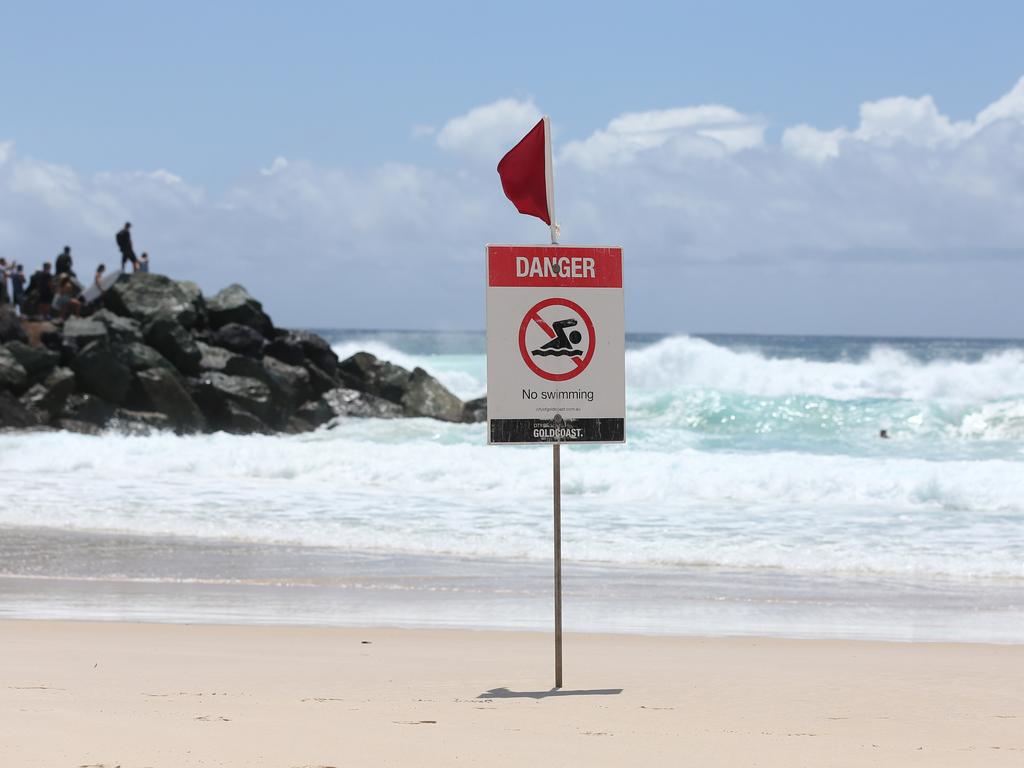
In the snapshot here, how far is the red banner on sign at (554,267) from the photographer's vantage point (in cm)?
568

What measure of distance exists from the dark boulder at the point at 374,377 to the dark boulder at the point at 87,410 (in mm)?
6780

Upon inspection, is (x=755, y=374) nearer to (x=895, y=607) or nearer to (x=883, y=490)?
(x=883, y=490)

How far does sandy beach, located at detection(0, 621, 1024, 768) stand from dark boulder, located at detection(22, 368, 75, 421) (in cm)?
1890

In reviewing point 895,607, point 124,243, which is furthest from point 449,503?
point 124,243

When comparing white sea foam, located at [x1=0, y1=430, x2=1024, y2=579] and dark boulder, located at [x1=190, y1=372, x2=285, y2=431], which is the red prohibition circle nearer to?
white sea foam, located at [x1=0, y1=430, x2=1024, y2=579]

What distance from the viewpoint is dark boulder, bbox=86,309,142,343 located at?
88.5 ft

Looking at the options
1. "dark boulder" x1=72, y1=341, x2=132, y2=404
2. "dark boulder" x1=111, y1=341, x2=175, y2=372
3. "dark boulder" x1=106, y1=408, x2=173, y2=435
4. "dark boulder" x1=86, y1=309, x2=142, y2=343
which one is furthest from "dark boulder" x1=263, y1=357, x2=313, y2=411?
"dark boulder" x1=72, y1=341, x2=132, y2=404

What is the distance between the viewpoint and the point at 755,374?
4419 centimetres

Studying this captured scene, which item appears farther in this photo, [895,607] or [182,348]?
[182,348]

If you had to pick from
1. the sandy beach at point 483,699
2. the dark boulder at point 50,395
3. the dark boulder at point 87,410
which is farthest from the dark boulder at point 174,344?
the sandy beach at point 483,699

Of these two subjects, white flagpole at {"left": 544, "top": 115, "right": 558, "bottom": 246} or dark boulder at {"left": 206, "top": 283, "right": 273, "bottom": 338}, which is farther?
dark boulder at {"left": 206, "top": 283, "right": 273, "bottom": 338}

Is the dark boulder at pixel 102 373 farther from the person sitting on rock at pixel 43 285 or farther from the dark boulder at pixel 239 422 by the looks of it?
the person sitting on rock at pixel 43 285

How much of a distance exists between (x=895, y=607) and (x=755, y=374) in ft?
117

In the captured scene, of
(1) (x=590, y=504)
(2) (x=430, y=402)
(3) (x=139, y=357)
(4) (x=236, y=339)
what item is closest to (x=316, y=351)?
(4) (x=236, y=339)
